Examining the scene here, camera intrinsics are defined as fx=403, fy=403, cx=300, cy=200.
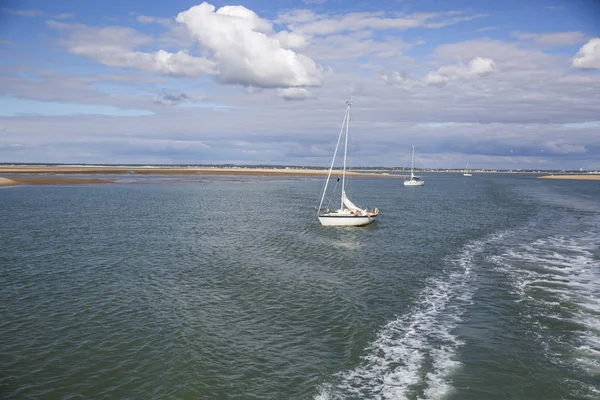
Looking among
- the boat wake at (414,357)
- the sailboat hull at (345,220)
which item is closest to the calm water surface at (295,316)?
the boat wake at (414,357)

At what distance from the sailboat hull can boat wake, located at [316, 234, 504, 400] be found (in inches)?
993

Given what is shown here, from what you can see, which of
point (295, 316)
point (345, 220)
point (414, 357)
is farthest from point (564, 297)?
point (345, 220)

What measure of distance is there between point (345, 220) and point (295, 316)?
30.4 metres

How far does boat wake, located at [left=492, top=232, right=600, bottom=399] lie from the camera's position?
16734 mm

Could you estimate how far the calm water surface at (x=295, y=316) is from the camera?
15.2 metres

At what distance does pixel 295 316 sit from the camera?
21531mm

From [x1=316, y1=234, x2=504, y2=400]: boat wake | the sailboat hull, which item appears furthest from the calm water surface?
the sailboat hull

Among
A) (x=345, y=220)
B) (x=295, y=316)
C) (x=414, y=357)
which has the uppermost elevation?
(x=345, y=220)

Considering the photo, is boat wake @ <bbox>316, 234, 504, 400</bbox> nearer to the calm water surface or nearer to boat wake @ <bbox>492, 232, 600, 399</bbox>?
the calm water surface

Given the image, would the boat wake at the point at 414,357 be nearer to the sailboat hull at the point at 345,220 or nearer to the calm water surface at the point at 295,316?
the calm water surface at the point at 295,316

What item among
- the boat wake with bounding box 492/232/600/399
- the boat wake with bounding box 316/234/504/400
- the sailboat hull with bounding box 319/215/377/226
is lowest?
the boat wake with bounding box 316/234/504/400

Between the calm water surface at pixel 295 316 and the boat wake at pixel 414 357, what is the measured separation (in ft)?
0.26

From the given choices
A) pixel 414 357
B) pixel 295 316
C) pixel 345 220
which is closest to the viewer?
pixel 414 357

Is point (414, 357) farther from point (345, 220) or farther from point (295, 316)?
point (345, 220)
